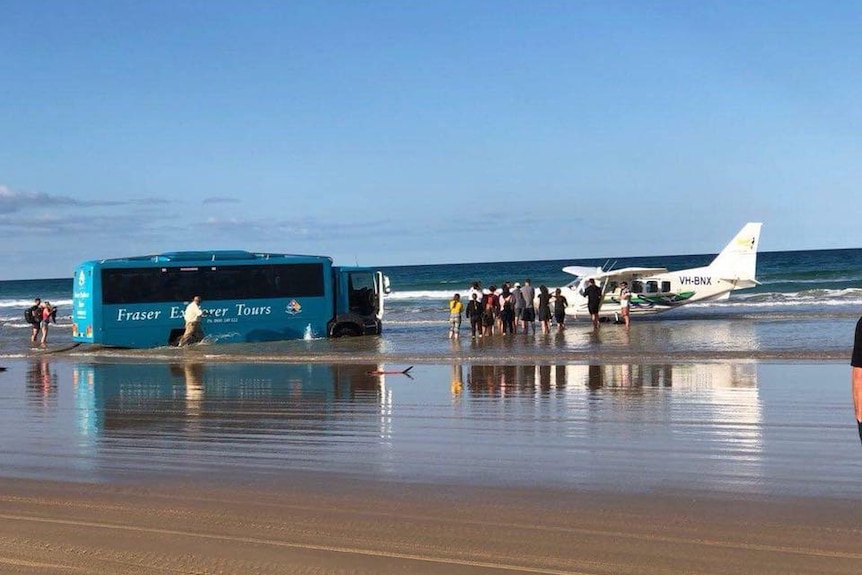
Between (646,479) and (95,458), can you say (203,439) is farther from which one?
(646,479)

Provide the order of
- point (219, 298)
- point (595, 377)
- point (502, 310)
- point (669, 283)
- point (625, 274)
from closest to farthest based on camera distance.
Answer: point (595, 377) → point (219, 298) → point (502, 310) → point (625, 274) → point (669, 283)

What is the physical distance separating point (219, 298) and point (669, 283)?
54.6 ft

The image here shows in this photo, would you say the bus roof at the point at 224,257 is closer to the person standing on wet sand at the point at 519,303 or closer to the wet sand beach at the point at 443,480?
the person standing on wet sand at the point at 519,303

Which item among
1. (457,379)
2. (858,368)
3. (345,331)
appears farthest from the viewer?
(345,331)

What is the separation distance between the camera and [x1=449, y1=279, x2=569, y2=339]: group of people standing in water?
2825cm

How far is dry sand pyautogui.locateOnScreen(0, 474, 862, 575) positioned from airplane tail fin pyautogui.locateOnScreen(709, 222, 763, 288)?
30.5 m

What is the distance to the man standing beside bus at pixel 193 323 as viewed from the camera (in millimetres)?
25734

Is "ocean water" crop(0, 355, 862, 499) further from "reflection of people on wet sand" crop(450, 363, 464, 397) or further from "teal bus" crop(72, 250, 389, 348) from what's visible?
"teal bus" crop(72, 250, 389, 348)

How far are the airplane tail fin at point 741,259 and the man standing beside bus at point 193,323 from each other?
64.2 ft

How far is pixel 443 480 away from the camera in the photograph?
841cm

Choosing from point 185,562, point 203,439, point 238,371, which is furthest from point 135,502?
point 238,371

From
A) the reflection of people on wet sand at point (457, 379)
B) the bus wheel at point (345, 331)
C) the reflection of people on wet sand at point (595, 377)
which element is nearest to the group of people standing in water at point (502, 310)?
the bus wheel at point (345, 331)

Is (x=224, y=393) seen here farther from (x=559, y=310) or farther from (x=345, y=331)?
(x=559, y=310)

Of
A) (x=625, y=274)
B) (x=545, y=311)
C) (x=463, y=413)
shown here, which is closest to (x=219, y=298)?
(x=545, y=311)
